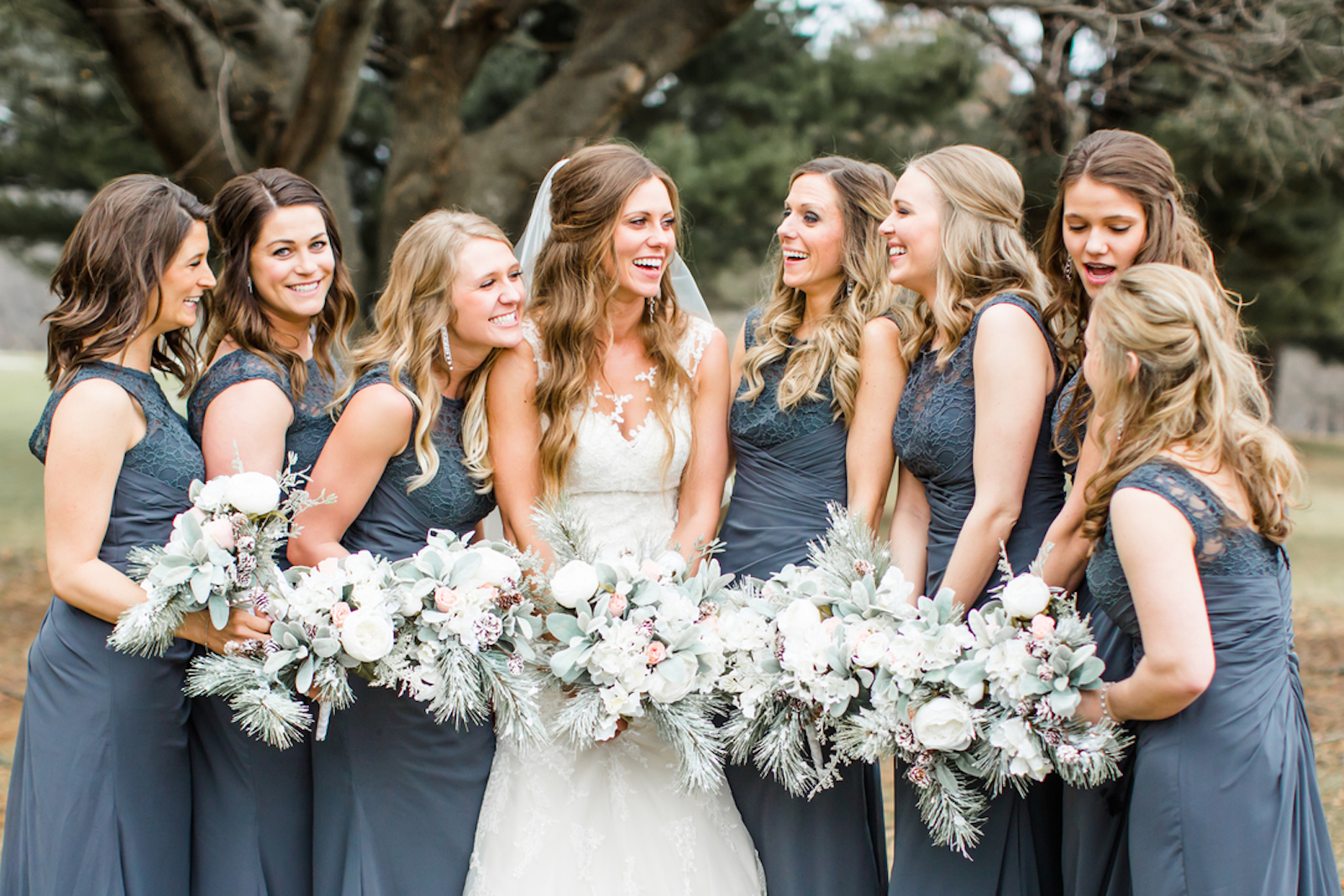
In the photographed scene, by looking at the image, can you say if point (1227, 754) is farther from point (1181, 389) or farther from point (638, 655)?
point (638, 655)

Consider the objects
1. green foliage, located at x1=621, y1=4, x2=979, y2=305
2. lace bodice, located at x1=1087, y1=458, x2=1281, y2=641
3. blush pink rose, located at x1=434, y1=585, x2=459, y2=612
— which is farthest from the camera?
green foliage, located at x1=621, y1=4, x2=979, y2=305

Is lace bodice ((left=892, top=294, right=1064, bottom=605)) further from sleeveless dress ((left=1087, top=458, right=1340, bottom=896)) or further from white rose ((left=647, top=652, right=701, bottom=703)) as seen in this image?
white rose ((left=647, top=652, right=701, bottom=703))

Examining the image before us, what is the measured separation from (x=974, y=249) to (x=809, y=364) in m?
0.69

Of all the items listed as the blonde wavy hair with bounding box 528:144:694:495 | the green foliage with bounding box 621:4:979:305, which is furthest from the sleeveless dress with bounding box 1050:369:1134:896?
the green foliage with bounding box 621:4:979:305

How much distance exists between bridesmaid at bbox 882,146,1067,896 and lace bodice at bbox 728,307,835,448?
315 mm

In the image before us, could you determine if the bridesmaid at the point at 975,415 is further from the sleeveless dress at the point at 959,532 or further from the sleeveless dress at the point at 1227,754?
the sleeveless dress at the point at 1227,754

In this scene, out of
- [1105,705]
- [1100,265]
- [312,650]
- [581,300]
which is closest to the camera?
[1105,705]

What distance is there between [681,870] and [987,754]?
108 cm

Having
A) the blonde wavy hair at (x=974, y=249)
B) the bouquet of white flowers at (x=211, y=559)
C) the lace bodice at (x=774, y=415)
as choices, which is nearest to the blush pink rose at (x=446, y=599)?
the bouquet of white flowers at (x=211, y=559)

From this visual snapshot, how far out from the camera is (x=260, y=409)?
342cm

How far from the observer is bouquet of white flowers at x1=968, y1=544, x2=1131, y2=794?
273 centimetres

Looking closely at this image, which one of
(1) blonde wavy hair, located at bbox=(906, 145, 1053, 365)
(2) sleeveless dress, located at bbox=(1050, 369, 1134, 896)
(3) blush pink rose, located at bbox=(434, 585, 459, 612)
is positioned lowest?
(2) sleeveless dress, located at bbox=(1050, 369, 1134, 896)

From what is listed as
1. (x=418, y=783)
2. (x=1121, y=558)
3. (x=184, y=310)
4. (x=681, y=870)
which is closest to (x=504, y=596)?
(x=418, y=783)

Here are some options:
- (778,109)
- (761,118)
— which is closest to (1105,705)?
(778,109)
